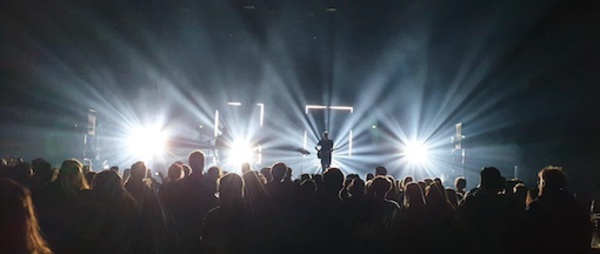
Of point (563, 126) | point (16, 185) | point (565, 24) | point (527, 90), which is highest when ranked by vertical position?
point (565, 24)

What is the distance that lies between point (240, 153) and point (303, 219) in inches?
634

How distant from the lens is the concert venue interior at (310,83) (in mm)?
13930

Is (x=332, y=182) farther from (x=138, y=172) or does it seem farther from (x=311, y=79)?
(x=311, y=79)

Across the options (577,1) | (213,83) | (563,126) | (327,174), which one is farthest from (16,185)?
(213,83)

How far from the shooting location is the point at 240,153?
21.3 m

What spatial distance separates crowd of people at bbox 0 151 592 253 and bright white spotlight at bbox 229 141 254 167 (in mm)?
14959

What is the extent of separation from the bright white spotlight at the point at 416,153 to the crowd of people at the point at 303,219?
49.2 feet

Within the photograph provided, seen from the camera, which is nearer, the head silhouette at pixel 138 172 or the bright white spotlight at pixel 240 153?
the head silhouette at pixel 138 172

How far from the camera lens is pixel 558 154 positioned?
46.3 ft

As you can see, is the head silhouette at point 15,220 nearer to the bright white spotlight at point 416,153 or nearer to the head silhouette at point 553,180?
the head silhouette at point 553,180

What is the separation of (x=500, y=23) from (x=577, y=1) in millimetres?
2096

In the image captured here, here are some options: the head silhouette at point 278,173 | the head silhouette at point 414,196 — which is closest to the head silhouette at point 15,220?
the head silhouette at point 414,196

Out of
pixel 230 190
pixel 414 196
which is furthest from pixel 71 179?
pixel 414 196

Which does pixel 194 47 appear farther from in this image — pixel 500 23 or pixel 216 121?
pixel 500 23
